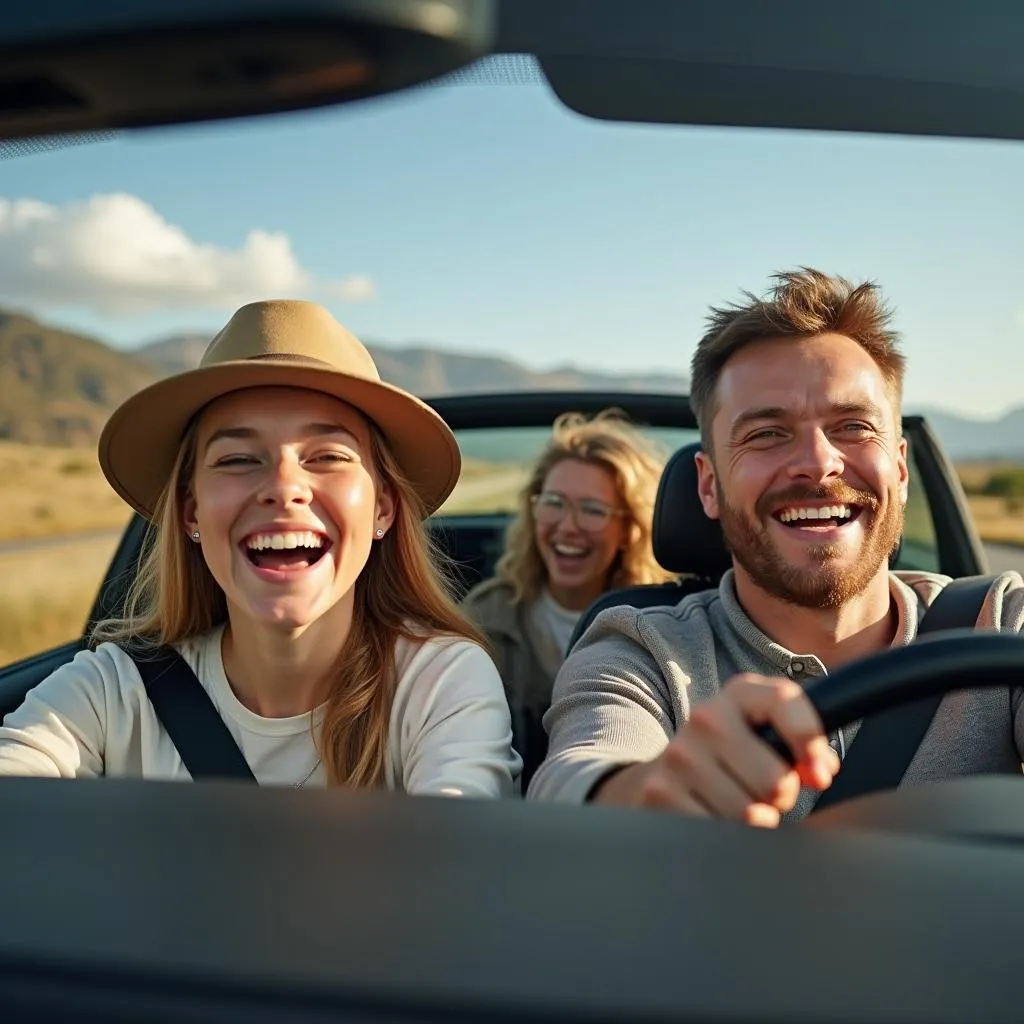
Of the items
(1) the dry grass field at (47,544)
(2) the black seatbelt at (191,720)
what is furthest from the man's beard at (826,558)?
(1) the dry grass field at (47,544)

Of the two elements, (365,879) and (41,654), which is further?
(41,654)

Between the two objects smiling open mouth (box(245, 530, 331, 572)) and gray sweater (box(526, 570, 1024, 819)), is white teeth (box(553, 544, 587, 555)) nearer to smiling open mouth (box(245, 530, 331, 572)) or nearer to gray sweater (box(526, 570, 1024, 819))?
gray sweater (box(526, 570, 1024, 819))

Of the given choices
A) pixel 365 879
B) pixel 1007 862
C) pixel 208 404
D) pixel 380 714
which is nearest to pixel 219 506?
pixel 208 404

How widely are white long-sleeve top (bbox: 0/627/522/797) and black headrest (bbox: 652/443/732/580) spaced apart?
0.79m

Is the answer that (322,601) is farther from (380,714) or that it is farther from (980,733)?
(980,733)

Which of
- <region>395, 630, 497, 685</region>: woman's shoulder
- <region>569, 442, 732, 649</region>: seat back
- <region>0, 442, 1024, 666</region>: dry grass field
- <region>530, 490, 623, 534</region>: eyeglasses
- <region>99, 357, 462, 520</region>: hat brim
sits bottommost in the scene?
<region>395, 630, 497, 685</region>: woman's shoulder

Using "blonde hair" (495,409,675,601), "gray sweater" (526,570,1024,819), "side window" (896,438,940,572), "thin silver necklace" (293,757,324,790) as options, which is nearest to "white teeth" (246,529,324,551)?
"thin silver necklace" (293,757,324,790)

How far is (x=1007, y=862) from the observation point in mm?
881

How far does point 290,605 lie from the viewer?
2.21 metres

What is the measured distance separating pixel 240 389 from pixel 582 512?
7.97 feet

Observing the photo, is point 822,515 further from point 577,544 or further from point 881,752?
point 577,544

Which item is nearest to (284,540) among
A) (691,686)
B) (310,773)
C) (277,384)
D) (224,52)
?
(277,384)

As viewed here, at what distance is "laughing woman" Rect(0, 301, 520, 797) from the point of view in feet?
7.27

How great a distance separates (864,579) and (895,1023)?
6.33 ft
